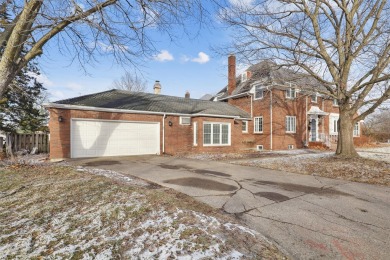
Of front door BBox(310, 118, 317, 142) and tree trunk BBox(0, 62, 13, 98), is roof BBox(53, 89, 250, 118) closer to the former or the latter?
front door BBox(310, 118, 317, 142)

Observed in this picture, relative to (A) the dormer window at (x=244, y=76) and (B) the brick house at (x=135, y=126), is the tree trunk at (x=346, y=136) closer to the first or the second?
(B) the brick house at (x=135, y=126)

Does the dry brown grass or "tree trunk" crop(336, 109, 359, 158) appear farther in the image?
"tree trunk" crop(336, 109, 359, 158)

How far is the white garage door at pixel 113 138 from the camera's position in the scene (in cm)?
1227

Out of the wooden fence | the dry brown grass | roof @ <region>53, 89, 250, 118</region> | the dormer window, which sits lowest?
the dry brown grass

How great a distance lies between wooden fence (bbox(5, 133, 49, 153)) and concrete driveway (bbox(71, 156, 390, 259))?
11.2 meters

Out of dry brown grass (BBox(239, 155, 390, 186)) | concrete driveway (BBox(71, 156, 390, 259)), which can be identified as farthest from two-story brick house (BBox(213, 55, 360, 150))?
concrete driveway (BBox(71, 156, 390, 259))

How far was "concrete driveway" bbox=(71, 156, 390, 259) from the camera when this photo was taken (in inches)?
117

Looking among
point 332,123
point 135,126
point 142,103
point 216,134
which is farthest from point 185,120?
point 332,123

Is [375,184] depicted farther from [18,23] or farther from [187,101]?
[187,101]

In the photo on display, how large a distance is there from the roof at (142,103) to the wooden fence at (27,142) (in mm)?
4226

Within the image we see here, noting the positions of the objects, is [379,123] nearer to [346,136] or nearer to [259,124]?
[259,124]

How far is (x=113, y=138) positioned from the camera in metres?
13.3

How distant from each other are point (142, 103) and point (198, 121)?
4248 millimetres

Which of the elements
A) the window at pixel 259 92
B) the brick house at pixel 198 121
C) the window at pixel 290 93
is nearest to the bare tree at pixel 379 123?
the brick house at pixel 198 121
